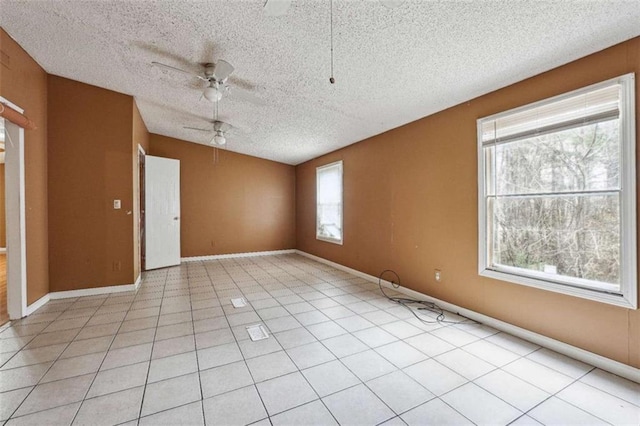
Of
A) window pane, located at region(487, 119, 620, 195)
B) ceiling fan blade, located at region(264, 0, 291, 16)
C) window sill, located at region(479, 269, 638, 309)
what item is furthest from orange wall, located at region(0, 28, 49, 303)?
window sill, located at region(479, 269, 638, 309)

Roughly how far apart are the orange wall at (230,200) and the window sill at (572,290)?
5.47m

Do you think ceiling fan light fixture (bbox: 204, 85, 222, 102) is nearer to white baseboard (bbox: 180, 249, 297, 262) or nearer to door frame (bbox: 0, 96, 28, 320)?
door frame (bbox: 0, 96, 28, 320)

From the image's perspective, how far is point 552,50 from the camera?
2150mm

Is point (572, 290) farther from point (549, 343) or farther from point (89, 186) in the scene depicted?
point (89, 186)

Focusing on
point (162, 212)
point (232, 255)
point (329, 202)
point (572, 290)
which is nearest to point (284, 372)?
point (572, 290)

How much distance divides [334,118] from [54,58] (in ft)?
11.4

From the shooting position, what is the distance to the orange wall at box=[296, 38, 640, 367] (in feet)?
6.98

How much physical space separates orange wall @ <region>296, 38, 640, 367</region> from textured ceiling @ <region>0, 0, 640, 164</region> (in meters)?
→ 0.18

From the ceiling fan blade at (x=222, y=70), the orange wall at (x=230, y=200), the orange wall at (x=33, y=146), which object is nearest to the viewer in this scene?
the ceiling fan blade at (x=222, y=70)

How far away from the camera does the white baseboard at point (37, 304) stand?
10.1ft

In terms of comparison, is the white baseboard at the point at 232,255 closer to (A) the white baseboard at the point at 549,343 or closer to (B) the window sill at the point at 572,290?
(A) the white baseboard at the point at 549,343

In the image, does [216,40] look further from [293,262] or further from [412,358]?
[293,262]

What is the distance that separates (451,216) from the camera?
129 inches

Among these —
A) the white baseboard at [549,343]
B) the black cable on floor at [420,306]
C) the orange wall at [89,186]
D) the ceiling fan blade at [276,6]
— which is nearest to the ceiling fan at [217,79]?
the ceiling fan blade at [276,6]
